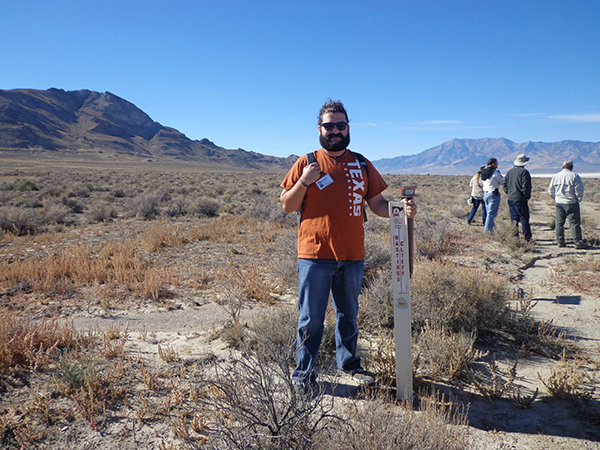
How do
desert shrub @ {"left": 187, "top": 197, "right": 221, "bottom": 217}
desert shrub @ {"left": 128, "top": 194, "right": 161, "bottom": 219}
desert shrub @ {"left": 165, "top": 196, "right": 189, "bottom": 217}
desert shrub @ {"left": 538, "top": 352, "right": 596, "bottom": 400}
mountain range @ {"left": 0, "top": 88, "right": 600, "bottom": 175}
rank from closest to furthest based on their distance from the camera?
desert shrub @ {"left": 538, "top": 352, "right": 596, "bottom": 400} < desert shrub @ {"left": 128, "top": 194, "right": 161, "bottom": 219} < desert shrub @ {"left": 187, "top": 197, "right": 221, "bottom": 217} < desert shrub @ {"left": 165, "top": 196, "right": 189, "bottom": 217} < mountain range @ {"left": 0, "top": 88, "right": 600, "bottom": 175}

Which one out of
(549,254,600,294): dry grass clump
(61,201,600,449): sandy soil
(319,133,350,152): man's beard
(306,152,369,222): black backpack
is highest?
(319,133,350,152): man's beard

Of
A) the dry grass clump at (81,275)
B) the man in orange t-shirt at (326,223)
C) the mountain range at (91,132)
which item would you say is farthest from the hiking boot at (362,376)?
the mountain range at (91,132)

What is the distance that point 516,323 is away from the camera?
3.82 metres

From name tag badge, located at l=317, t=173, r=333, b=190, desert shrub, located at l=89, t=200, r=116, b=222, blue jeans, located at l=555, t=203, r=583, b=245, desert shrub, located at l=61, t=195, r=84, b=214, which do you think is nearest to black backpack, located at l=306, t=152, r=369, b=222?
name tag badge, located at l=317, t=173, r=333, b=190

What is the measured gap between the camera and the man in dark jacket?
7.41 metres

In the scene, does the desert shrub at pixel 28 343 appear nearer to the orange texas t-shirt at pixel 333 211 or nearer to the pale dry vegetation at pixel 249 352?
the pale dry vegetation at pixel 249 352

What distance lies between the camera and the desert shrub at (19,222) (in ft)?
32.9

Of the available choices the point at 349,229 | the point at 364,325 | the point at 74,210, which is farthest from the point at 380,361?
the point at 74,210

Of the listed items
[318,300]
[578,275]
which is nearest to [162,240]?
[318,300]

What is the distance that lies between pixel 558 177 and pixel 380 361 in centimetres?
702

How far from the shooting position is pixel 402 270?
2430 mm

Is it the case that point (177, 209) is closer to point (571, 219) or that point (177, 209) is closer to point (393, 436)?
point (571, 219)

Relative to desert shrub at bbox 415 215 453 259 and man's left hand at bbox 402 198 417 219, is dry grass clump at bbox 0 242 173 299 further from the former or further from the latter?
desert shrub at bbox 415 215 453 259

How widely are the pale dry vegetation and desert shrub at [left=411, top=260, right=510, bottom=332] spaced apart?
21 mm
